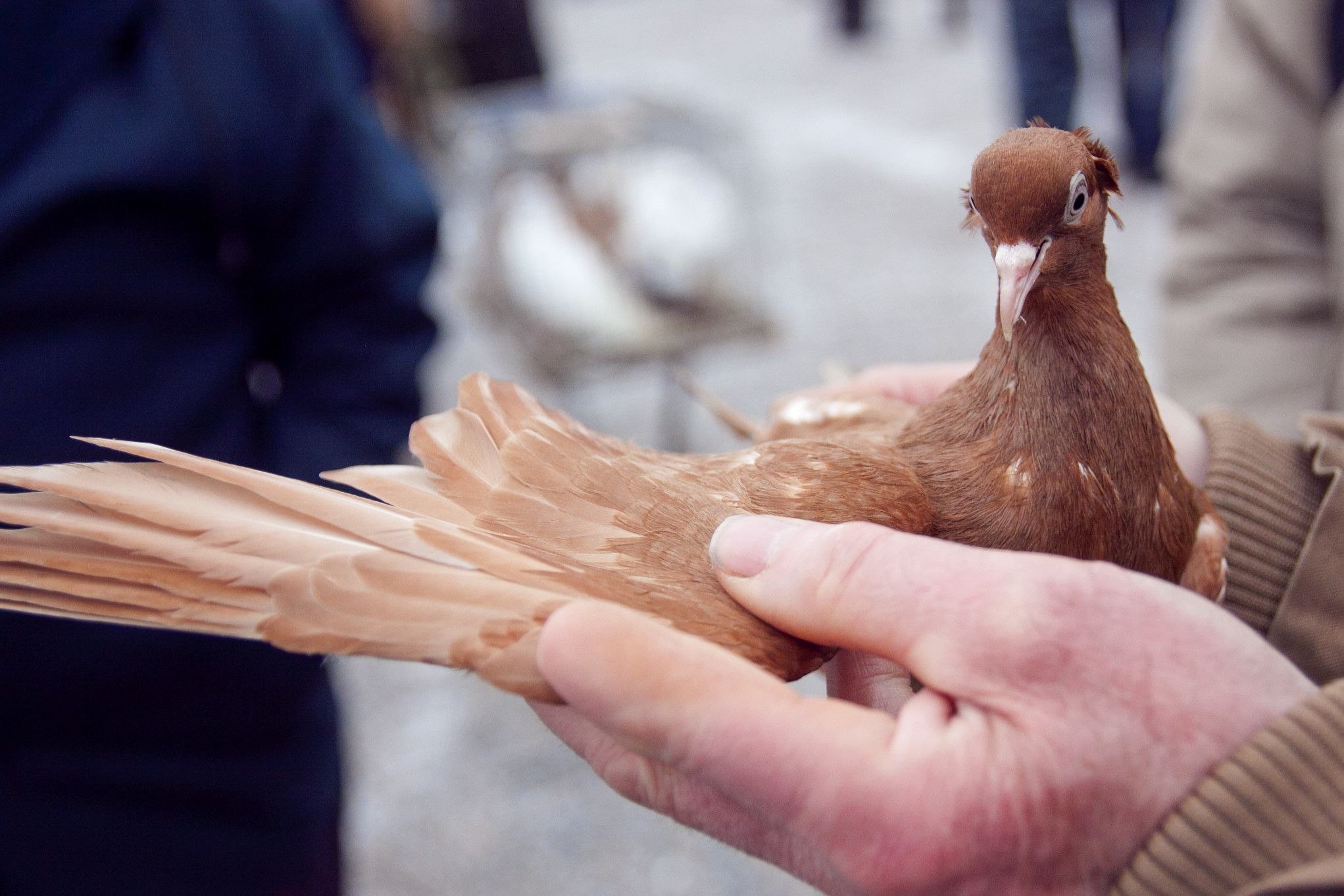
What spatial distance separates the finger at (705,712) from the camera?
100 cm

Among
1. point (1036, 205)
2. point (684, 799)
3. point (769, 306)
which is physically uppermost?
point (1036, 205)

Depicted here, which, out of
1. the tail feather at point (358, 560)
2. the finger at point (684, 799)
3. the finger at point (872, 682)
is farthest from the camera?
the finger at point (872, 682)

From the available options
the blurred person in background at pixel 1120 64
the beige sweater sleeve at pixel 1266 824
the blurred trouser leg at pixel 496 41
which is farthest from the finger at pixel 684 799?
the blurred trouser leg at pixel 496 41

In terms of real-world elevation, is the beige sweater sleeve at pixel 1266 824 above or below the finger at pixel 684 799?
above

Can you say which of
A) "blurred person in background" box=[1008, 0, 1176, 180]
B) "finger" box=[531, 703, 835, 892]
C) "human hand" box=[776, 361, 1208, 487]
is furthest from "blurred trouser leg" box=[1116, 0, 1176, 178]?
"finger" box=[531, 703, 835, 892]

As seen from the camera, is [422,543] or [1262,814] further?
[422,543]

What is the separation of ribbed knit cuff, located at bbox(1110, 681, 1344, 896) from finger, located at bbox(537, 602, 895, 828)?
11.3 inches

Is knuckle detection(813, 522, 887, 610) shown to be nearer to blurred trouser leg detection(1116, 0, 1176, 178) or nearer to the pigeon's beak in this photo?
the pigeon's beak

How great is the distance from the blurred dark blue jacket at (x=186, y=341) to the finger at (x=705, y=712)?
45.3 inches

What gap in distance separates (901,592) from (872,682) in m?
0.28

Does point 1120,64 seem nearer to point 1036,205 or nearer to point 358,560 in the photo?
point 1036,205

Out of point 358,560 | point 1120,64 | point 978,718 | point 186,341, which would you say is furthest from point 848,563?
point 1120,64

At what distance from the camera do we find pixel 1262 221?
210cm

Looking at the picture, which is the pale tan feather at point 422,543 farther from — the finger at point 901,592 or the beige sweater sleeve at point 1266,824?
the beige sweater sleeve at point 1266,824
